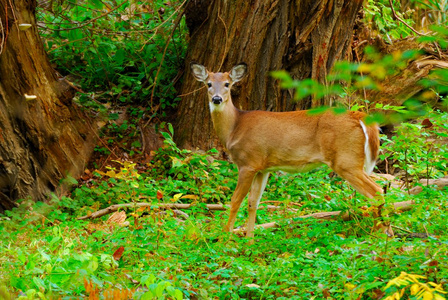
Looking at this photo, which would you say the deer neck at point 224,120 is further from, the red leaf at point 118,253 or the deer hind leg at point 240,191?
the red leaf at point 118,253

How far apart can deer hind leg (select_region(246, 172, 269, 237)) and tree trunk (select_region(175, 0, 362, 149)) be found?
6.60 ft

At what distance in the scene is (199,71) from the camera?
729 cm

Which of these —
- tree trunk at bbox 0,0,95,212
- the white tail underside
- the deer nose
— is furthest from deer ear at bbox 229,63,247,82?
Answer: tree trunk at bbox 0,0,95,212

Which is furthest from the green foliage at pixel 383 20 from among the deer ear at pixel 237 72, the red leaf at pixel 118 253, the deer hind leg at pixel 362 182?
the red leaf at pixel 118 253

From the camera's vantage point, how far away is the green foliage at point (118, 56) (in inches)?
360

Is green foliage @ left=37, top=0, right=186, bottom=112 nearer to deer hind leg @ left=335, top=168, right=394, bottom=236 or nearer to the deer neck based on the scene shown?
the deer neck

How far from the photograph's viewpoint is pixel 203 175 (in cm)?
735

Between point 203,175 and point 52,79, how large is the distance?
2.47 metres

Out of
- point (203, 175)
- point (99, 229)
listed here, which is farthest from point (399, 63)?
point (203, 175)

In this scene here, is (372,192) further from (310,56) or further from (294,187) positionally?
(310,56)

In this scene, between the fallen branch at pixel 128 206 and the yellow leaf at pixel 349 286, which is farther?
the fallen branch at pixel 128 206

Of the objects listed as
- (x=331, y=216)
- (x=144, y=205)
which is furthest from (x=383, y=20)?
(x=144, y=205)

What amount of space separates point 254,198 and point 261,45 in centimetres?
286

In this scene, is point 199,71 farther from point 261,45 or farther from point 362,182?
point 362,182
